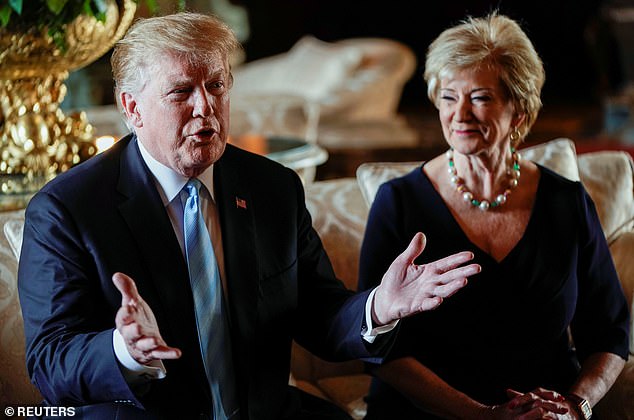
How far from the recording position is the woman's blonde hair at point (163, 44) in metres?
1.68

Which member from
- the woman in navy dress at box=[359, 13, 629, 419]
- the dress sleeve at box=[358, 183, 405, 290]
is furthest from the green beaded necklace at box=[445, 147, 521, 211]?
the dress sleeve at box=[358, 183, 405, 290]

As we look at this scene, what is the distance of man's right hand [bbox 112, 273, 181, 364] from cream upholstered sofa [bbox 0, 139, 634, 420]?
25.9 inches

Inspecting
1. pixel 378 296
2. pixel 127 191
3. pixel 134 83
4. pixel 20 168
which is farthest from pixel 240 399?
pixel 20 168

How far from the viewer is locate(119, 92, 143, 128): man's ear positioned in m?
1.73

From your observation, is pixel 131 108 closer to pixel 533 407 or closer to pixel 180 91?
pixel 180 91

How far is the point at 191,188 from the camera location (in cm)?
179

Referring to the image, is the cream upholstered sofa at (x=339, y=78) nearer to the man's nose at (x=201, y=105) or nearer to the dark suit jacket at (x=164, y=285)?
the dark suit jacket at (x=164, y=285)

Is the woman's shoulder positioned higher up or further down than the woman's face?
further down

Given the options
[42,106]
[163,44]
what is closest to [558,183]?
[163,44]

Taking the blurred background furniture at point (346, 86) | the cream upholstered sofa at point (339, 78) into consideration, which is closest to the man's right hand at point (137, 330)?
the blurred background furniture at point (346, 86)

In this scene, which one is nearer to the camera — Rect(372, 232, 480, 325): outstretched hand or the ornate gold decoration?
Rect(372, 232, 480, 325): outstretched hand

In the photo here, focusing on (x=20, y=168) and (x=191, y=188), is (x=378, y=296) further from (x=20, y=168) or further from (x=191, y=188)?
(x=20, y=168)

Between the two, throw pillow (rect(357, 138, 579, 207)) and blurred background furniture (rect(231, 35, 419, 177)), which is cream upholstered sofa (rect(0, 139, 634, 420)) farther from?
blurred background furniture (rect(231, 35, 419, 177))

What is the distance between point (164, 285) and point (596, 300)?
3.42ft
